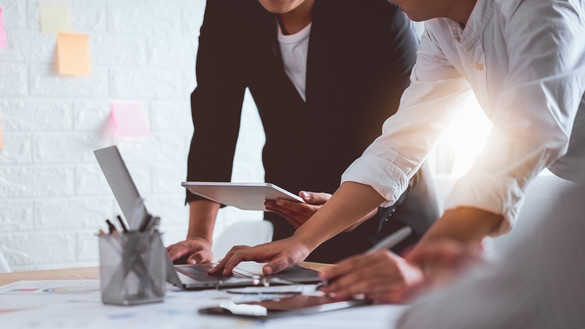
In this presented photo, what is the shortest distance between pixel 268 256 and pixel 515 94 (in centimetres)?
47

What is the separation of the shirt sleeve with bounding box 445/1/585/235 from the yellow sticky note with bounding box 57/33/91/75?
6.12 feet

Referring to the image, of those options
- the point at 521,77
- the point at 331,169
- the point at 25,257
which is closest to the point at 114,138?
the point at 25,257

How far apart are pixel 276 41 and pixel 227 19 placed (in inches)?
5.6

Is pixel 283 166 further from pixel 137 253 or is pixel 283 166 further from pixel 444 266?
pixel 444 266

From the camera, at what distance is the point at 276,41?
5.22ft

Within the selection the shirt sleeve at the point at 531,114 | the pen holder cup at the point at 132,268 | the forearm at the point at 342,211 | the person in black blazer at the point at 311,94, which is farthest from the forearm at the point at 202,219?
the shirt sleeve at the point at 531,114

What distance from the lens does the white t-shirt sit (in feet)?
5.21

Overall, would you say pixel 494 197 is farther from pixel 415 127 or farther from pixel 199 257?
pixel 199 257

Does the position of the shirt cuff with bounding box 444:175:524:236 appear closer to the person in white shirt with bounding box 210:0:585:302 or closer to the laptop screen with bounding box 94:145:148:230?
the person in white shirt with bounding box 210:0:585:302

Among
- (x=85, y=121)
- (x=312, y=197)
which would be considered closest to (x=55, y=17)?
(x=85, y=121)

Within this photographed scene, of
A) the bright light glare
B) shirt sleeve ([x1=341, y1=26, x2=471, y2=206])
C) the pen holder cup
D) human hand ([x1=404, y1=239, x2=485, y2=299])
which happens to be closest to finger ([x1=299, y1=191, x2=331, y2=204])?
shirt sleeve ([x1=341, y1=26, x2=471, y2=206])

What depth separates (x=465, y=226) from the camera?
75cm

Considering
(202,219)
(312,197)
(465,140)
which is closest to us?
(312,197)

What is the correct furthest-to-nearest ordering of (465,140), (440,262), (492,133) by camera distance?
(465,140) → (492,133) → (440,262)
